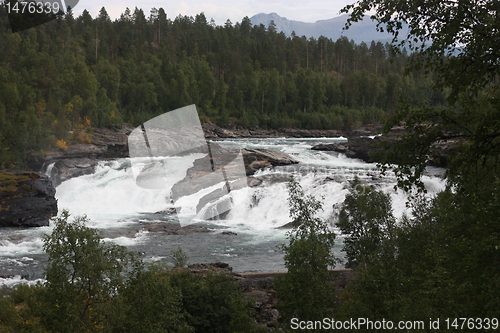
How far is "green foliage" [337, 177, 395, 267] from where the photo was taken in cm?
1578

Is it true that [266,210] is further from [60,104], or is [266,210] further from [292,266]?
[60,104]

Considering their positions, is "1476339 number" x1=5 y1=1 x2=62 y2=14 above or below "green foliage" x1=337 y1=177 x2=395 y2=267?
above

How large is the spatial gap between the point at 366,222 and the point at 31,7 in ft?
264

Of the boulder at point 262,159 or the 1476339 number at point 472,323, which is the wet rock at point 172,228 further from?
the 1476339 number at point 472,323

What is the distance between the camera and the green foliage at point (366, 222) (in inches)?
621

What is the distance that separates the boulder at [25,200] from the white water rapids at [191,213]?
1.12 metres

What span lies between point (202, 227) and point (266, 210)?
5.82m

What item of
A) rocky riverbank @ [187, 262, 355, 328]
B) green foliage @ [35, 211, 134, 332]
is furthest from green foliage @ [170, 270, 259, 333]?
green foliage @ [35, 211, 134, 332]

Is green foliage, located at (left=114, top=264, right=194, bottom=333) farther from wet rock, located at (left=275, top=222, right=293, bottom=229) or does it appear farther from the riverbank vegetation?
wet rock, located at (left=275, top=222, right=293, bottom=229)

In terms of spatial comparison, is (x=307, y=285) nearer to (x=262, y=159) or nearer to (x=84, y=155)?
(x=262, y=159)

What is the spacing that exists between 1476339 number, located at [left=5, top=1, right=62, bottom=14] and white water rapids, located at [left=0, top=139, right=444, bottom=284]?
48027 millimetres

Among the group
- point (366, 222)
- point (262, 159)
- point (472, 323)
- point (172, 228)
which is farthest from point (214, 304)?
point (262, 159)

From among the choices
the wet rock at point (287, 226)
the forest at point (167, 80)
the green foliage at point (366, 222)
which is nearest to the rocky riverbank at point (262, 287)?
the green foliage at point (366, 222)

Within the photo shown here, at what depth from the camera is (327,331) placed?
34.4 feet
